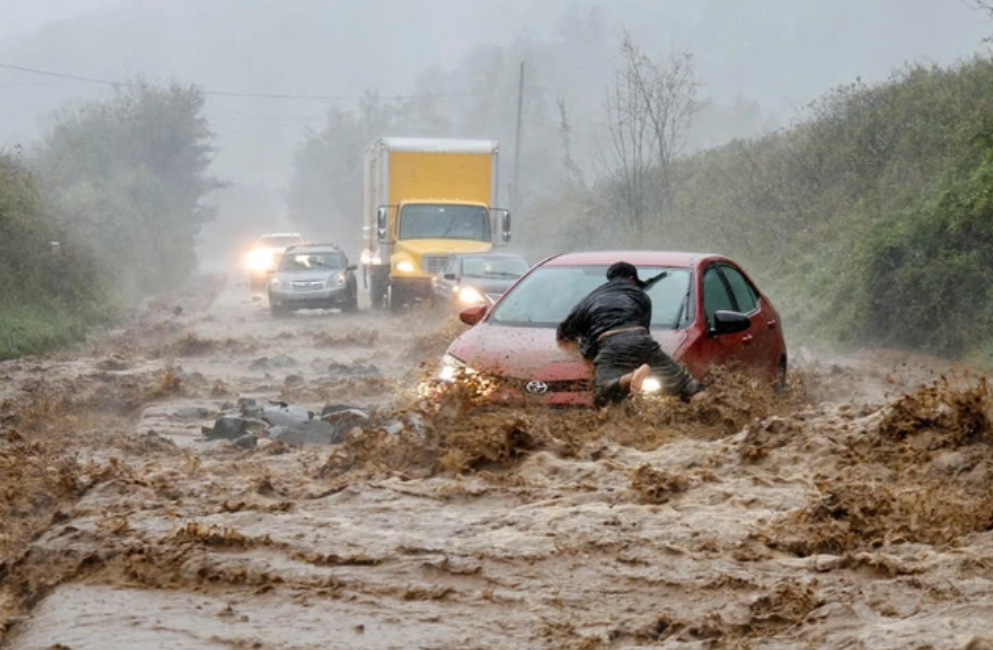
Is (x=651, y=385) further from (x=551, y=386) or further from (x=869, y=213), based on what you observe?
(x=869, y=213)

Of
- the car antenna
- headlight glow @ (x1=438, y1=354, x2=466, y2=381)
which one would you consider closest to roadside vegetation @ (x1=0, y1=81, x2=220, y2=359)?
headlight glow @ (x1=438, y1=354, x2=466, y2=381)

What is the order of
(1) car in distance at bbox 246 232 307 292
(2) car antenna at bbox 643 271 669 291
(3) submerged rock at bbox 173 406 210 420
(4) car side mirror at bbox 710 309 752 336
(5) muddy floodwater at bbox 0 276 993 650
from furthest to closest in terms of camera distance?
(1) car in distance at bbox 246 232 307 292, (3) submerged rock at bbox 173 406 210 420, (2) car antenna at bbox 643 271 669 291, (4) car side mirror at bbox 710 309 752 336, (5) muddy floodwater at bbox 0 276 993 650

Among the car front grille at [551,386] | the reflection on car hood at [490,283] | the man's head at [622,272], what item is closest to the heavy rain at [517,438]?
the car front grille at [551,386]

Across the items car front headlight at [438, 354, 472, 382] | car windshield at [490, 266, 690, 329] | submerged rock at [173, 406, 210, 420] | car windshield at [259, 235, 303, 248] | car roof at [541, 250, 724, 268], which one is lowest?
submerged rock at [173, 406, 210, 420]

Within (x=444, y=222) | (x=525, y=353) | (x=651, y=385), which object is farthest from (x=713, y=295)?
(x=444, y=222)

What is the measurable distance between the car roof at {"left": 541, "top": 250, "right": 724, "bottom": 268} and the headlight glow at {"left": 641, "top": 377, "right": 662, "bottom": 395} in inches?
74.0

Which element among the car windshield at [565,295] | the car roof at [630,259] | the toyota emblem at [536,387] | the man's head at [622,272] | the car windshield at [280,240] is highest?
the car windshield at [280,240]

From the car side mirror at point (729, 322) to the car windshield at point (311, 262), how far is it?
2349 centimetres

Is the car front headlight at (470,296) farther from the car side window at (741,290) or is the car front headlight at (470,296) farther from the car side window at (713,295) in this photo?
the car side window at (713,295)

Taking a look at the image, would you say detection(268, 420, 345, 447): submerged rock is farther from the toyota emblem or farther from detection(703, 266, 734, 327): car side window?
detection(703, 266, 734, 327): car side window

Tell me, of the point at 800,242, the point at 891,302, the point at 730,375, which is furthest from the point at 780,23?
the point at 730,375

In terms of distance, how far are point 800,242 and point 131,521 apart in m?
25.9

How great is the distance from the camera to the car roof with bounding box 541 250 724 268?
12.1 m

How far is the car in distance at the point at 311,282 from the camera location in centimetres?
3269
